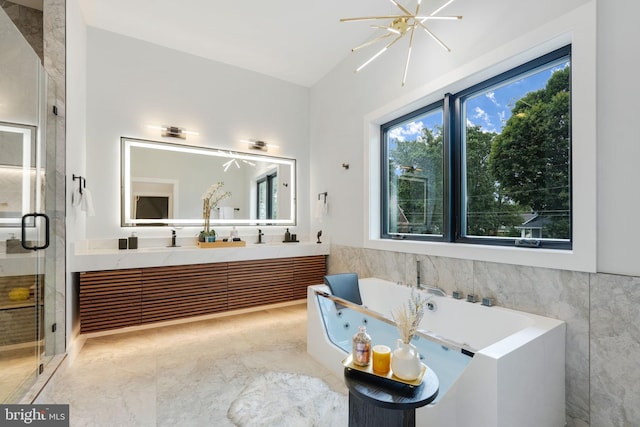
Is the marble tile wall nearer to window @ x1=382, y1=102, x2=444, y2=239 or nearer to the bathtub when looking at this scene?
the bathtub

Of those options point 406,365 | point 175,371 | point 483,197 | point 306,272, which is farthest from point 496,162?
point 175,371

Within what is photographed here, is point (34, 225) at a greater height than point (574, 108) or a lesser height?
lesser

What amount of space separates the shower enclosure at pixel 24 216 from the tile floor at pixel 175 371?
319 mm

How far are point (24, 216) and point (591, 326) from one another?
3838 millimetres

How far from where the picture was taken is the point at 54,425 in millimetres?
1682

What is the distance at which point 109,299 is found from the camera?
9.85ft

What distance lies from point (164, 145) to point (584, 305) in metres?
4.53

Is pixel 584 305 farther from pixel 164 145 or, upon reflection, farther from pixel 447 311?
pixel 164 145

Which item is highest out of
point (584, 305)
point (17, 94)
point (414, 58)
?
point (414, 58)

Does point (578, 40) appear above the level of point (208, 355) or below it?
above

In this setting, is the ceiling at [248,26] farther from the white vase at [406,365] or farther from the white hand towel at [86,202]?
the white vase at [406,365]

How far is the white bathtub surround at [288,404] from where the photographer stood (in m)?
1.75

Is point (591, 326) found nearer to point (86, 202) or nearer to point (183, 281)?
point (183, 281)

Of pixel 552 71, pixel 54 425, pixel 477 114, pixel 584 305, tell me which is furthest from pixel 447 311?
pixel 54 425
